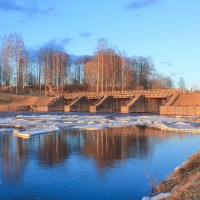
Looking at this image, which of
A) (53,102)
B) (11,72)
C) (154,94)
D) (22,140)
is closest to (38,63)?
(11,72)

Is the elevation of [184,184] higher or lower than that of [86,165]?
higher

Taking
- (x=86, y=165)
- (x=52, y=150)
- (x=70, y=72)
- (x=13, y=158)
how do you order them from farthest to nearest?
(x=70, y=72)
(x=52, y=150)
(x=13, y=158)
(x=86, y=165)

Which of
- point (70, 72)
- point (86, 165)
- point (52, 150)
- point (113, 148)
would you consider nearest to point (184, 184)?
point (86, 165)

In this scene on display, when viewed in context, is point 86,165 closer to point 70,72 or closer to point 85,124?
point 85,124

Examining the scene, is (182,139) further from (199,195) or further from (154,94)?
(154,94)

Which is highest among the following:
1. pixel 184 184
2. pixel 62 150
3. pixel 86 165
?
pixel 184 184

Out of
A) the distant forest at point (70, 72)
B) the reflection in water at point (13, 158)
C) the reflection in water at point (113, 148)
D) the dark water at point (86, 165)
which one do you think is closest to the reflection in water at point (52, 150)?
the dark water at point (86, 165)

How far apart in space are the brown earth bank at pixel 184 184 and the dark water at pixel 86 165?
0.70 meters

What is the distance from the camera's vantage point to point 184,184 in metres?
9.97

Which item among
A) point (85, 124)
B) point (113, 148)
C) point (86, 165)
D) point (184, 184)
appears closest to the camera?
point (184, 184)

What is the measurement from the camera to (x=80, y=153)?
19.2 meters

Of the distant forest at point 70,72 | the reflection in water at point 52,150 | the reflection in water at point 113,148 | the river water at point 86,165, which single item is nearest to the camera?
the river water at point 86,165

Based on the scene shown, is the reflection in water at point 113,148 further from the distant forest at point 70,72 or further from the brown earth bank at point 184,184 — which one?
the distant forest at point 70,72

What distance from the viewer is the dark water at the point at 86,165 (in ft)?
39.1
